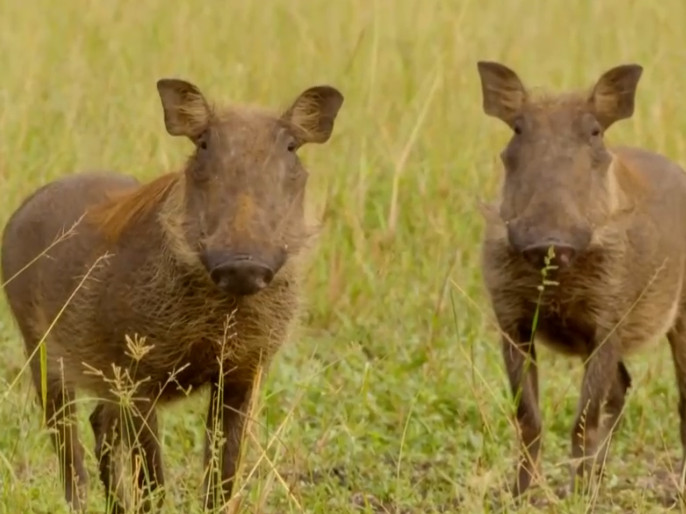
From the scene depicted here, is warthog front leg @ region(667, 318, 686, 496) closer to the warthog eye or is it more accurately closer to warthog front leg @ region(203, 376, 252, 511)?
the warthog eye

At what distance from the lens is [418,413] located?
5711 millimetres

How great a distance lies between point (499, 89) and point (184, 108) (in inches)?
47.6

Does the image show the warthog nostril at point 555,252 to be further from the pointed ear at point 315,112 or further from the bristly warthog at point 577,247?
the pointed ear at point 315,112

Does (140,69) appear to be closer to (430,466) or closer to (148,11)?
(148,11)

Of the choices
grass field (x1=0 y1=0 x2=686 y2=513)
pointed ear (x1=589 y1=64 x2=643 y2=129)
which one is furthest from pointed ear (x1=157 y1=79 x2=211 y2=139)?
pointed ear (x1=589 y1=64 x2=643 y2=129)

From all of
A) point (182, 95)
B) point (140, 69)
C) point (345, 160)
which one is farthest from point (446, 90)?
point (182, 95)

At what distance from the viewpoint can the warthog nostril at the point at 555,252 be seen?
4.84 meters

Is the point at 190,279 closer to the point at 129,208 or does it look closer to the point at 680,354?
the point at 129,208

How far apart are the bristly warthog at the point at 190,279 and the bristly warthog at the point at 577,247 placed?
26.6 inches

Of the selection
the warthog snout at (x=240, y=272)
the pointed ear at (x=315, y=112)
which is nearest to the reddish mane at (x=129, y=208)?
the pointed ear at (x=315, y=112)

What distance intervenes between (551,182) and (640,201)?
0.60m

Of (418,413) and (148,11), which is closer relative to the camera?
(418,413)

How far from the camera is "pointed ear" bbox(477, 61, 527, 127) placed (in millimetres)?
5477

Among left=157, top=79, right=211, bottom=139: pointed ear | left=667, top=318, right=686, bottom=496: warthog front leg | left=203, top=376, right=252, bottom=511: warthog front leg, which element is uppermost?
left=157, top=79, right=211, bottom=139: pointed ear
